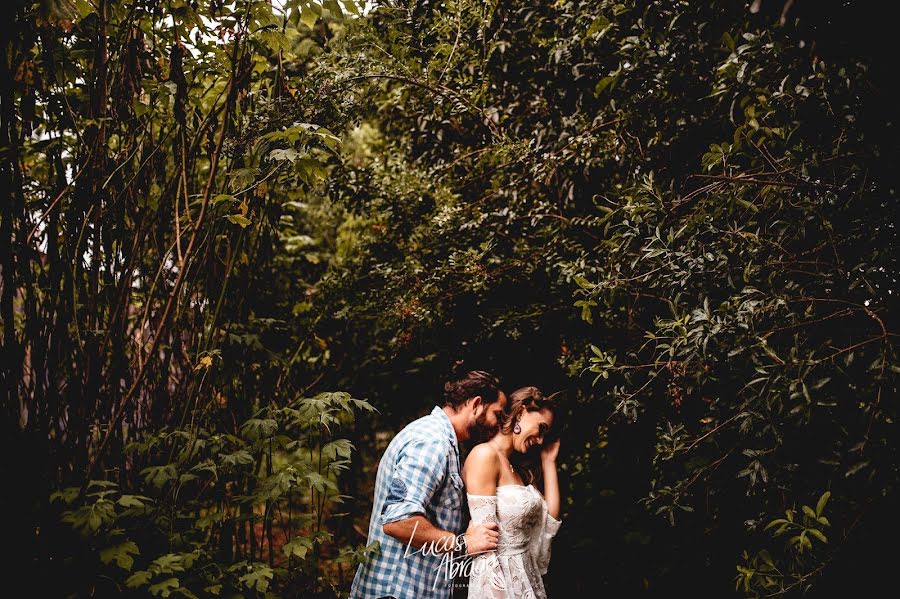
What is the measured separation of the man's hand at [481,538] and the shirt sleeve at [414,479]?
1.42ft

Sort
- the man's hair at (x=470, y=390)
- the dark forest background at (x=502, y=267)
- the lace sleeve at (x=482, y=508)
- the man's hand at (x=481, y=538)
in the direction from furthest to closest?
1. the man's hair at (x=470, y=390)
2. the lace sleeve at (x=482, y=508)
3. the man's hand at (x=481, y=538)
4. the dark forest background at (x=502, y=267)

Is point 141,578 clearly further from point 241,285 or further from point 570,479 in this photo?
point 570,479

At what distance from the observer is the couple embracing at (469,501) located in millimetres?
3016

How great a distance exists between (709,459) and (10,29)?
3250mm

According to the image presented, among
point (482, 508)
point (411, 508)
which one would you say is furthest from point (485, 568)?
point (411, 508)

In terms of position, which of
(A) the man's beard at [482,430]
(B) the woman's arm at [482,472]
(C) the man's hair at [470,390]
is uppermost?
(C) the man's hair at [470,390]

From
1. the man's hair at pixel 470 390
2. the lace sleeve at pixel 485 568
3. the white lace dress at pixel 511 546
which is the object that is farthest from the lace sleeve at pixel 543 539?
the man's hair at pixel 470 390

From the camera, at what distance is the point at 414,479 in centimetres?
301

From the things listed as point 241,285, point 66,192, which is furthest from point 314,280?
point 66,192

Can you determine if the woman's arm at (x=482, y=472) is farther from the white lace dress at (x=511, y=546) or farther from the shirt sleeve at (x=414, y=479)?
the shirt sleeve at (x=414, y=479)

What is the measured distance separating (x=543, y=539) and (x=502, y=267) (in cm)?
170

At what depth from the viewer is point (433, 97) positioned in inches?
181

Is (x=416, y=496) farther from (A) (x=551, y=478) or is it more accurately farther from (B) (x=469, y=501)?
(A) (x=551, y=478)

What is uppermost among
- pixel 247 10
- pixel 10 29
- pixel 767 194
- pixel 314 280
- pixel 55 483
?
pixel 247 10
